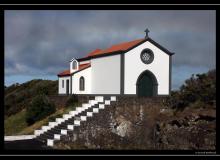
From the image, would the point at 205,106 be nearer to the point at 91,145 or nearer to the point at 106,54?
the point at 91,145

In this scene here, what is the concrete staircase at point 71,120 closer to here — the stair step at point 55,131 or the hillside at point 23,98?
the stair step at point 55,131

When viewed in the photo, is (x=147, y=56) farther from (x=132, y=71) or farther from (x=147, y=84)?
(x=147, y=84)

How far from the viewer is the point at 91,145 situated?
18.0 meters

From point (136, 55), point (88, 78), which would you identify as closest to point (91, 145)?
point (136, 55)

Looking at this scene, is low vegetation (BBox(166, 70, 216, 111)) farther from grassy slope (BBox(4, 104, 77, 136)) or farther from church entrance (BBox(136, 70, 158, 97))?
grassy slope (BBox(4, 104, 77, 136))

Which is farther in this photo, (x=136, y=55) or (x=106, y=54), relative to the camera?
(x=106, y=54)

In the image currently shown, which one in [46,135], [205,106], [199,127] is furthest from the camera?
[46,135]

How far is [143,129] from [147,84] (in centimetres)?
765

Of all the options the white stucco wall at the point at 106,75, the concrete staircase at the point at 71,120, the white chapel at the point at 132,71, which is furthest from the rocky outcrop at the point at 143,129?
the white stucco wall at the point at 106,75

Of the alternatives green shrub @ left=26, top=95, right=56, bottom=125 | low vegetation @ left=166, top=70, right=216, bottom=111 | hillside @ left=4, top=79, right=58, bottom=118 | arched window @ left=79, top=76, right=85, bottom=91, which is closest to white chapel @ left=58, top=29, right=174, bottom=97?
arched window @ left=79, top=76, right=85, bottom=91

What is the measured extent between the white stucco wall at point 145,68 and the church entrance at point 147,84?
14.9 inches

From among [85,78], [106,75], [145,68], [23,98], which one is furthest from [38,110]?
[23,98]

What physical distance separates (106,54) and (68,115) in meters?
7.67

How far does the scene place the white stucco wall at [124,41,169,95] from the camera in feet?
83.6
